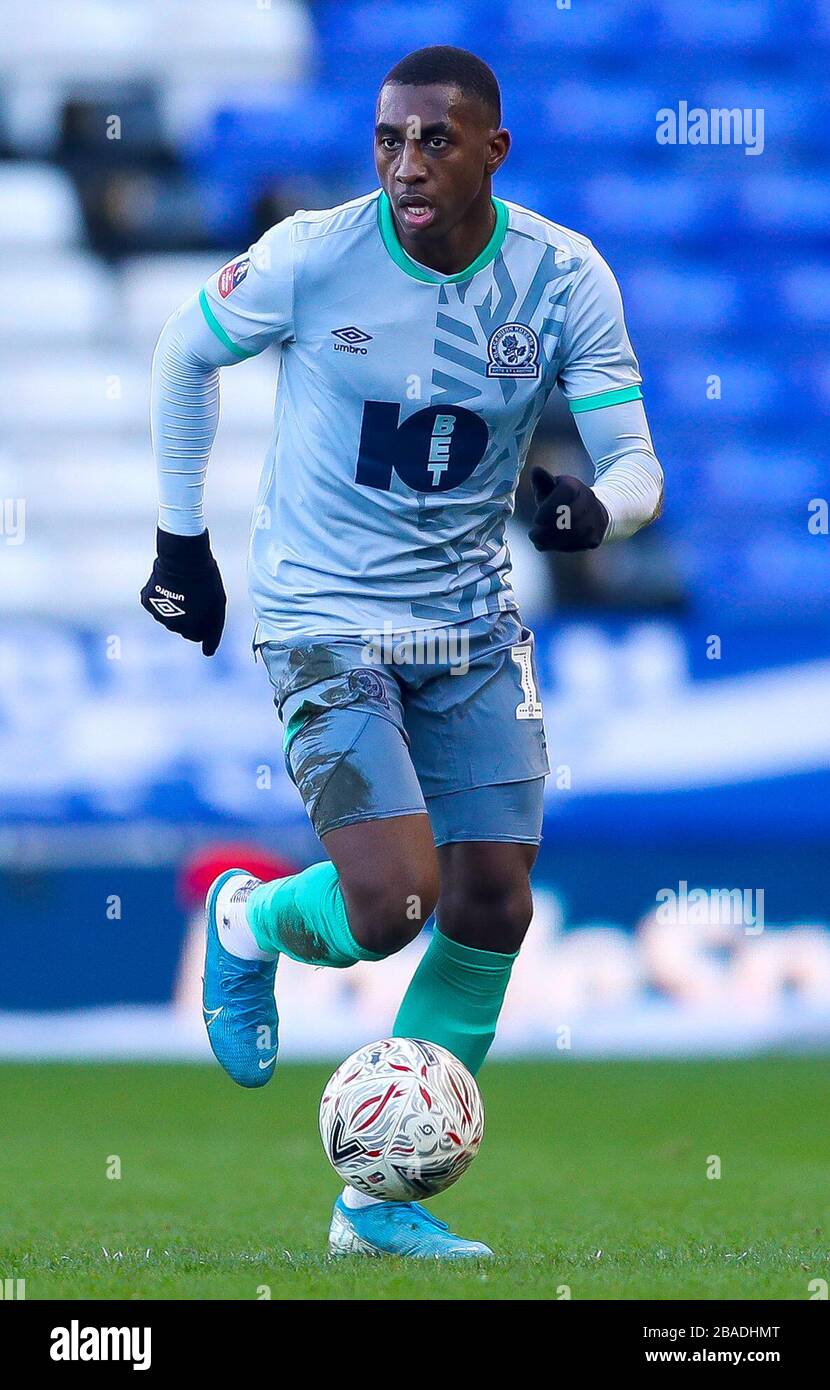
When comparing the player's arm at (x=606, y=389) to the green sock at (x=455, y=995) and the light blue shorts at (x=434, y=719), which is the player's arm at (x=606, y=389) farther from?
the green sock at (x=455, y=995)

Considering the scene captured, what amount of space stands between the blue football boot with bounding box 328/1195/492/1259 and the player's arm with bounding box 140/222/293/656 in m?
1.11

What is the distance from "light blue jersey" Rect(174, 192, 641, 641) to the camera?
139 inches

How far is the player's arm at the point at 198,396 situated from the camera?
11.7 feet

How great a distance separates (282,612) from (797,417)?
17.9 ft

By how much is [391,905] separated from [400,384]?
95cm

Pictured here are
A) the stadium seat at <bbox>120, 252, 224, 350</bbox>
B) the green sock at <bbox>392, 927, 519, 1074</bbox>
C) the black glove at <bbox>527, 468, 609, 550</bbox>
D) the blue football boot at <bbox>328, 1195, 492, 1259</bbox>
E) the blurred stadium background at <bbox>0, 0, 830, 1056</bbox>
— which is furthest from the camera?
the stadium seat at <bbox>120, 252, 224, 350</bbox>

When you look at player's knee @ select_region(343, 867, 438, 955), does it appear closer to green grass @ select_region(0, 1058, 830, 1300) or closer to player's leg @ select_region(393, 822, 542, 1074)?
player's leg @ select_region(393, 822, 542, 1074)

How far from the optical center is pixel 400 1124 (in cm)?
328

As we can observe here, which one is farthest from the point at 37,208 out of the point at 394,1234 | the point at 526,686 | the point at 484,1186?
the point at 394,1234

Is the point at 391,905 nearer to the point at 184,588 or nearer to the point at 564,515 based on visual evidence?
the point at 564,515

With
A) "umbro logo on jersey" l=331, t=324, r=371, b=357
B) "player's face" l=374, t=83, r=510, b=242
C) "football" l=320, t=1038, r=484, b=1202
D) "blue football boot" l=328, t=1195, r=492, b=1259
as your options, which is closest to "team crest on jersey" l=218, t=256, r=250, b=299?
"umbro logo on jersey" l=331, t=324, r=371, b=357

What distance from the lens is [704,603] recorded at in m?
8.24

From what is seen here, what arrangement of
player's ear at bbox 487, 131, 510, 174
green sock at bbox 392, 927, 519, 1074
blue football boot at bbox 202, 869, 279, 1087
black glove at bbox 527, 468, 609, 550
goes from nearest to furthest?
black glove at bbox 527, 468, 609, 550 → player's ear at bbox 487, 131, 510, 174 → green sock at bbox 392, 927, 519, 1074 → blue football boot at bbox 202, 869, 279, 1087
